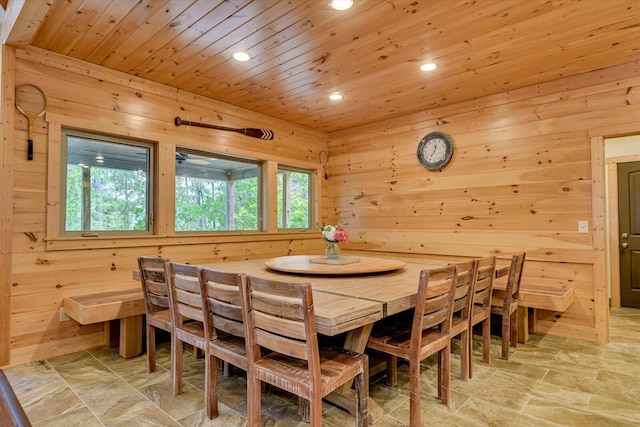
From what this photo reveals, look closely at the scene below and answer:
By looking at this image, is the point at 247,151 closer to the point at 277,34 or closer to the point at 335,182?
the point at 335,182

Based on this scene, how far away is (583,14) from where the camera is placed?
7.57 ft

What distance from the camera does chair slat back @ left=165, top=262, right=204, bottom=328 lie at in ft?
6.35

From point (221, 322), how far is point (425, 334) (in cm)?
116

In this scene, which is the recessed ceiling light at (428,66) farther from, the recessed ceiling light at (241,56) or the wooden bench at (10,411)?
the wooden bench at (10,411)

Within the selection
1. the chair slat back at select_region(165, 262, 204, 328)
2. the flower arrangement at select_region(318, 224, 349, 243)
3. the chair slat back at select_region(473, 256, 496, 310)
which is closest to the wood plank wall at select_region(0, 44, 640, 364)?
the chair slat back at select_region(473, 256, 496, 310)

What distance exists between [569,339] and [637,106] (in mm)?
2132

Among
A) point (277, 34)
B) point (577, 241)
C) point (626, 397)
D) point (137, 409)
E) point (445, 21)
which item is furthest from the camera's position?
point (577, 241)

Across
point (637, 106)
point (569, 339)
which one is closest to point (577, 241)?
point (569, 339)

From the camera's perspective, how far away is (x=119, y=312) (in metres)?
2.72

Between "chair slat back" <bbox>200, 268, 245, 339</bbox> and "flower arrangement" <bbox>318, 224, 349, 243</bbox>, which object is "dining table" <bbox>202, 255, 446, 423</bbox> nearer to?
"flower arrangement" <bbox>318, 224, 349, 243</bbox>

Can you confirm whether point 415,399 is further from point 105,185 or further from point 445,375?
point 105,185

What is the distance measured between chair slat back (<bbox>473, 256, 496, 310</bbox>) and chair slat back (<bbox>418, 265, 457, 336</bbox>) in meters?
0.37

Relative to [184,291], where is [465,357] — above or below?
below

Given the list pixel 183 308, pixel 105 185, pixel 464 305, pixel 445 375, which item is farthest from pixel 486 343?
pixel 105 185
